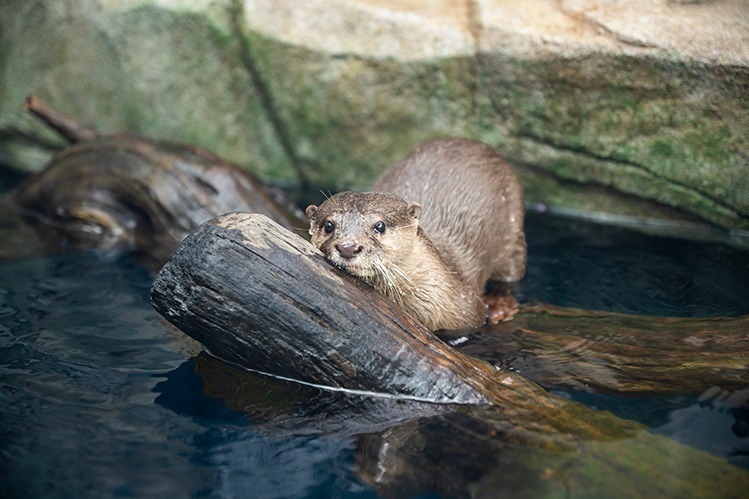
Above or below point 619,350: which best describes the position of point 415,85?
above

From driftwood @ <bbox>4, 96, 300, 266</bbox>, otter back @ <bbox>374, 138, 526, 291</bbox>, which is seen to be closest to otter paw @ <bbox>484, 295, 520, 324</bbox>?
otter back @ <bbox>374, 138, 526, 291</bbox>

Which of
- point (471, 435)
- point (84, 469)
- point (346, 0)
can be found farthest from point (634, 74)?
point (84, 469)

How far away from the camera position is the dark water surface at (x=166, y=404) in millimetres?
2598

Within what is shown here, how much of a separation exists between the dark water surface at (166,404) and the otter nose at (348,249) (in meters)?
0.59

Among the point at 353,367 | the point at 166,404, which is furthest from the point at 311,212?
the point at 166,404

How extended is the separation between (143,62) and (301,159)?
4.44 feet

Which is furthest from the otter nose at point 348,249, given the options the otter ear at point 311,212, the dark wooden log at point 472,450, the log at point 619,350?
the log at point 619,350

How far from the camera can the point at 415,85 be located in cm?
516

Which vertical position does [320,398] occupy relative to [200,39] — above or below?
below

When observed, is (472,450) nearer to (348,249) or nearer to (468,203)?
(348,249)

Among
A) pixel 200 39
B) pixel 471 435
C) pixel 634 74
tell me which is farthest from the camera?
pixel 200 39

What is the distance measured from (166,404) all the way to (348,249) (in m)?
0.97

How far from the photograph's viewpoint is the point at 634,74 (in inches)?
177

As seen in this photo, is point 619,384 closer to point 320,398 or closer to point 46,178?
point 320,398
